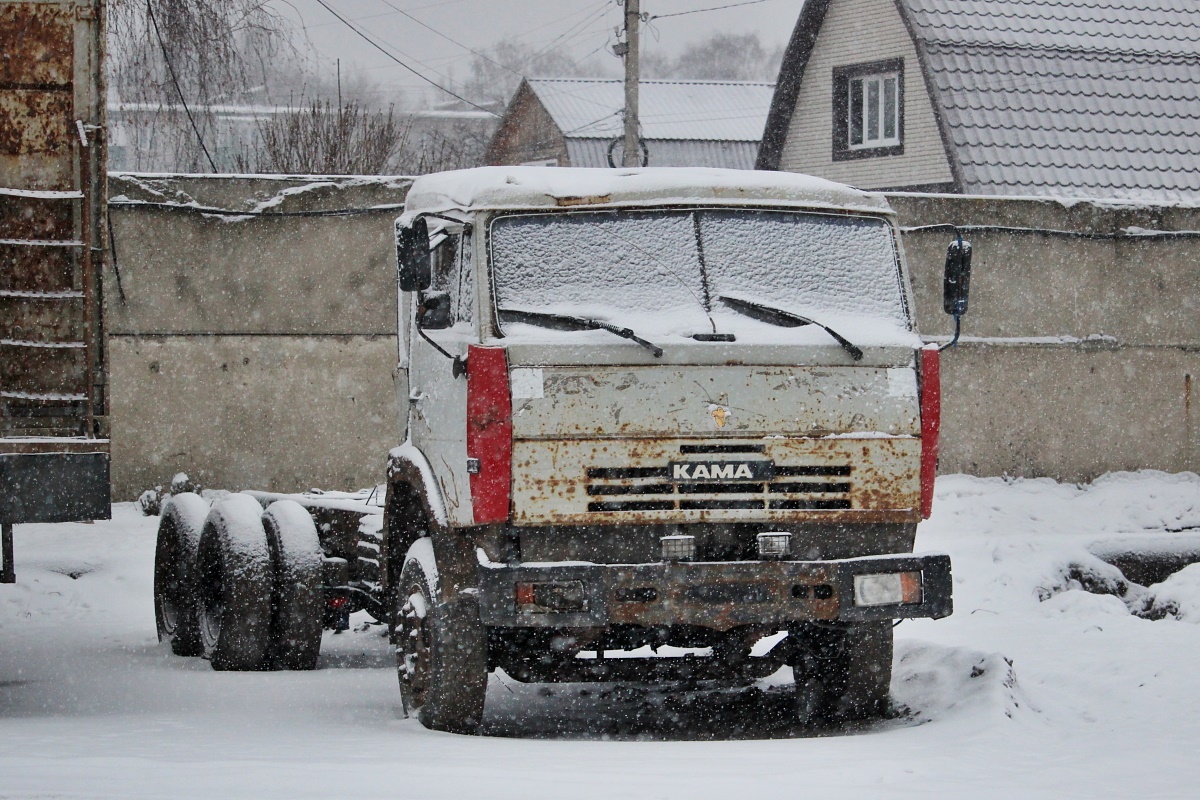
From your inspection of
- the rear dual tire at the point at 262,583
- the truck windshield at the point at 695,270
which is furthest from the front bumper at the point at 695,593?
the rear dual tire at the point at 262,583

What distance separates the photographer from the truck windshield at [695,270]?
680 cm

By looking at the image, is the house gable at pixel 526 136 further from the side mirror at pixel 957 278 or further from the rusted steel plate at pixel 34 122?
the side mirror at pixel 957 278

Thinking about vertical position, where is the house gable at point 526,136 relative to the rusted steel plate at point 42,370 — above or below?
above

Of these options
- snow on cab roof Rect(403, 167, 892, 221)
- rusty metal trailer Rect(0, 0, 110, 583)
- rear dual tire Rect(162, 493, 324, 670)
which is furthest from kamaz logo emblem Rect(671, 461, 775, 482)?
rear dual tire Rect(162, 493, 324, 670)

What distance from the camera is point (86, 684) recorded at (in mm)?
8805

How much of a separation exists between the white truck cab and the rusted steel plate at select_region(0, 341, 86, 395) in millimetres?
1793

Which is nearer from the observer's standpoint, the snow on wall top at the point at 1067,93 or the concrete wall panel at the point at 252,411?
the concrete wall panel at the point at 252,411

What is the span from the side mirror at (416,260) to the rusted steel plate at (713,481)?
86cm

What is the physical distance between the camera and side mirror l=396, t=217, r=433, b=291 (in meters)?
6.87

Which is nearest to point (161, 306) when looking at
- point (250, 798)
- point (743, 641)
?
point (743, 641)

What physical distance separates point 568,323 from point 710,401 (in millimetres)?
652

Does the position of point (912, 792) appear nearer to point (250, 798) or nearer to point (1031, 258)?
point (250, 798)

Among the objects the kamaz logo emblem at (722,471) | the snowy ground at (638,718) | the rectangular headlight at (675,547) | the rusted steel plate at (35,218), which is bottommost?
the snowy ground at (638,718)

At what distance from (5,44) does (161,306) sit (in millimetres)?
6271
